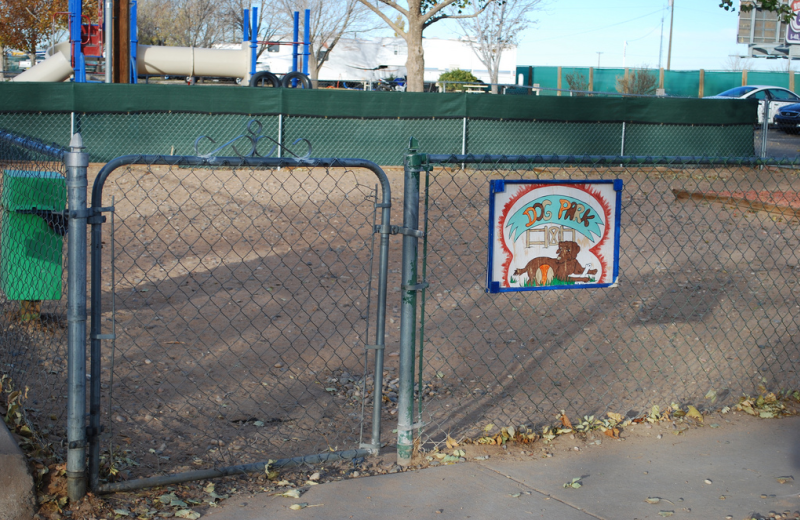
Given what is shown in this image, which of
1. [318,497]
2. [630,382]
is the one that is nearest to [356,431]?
[318,497]

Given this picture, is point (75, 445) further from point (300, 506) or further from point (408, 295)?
point (408, 295)

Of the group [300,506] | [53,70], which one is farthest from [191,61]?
[300,506]

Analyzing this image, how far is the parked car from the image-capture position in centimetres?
2400

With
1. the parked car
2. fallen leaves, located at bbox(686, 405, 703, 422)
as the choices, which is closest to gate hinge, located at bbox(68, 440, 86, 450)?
fallen leaves, located at bbox(686, 405, 703, 422)

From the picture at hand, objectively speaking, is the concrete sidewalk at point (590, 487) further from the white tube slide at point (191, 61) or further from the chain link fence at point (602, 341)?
the white tube slide at point (191, 61)

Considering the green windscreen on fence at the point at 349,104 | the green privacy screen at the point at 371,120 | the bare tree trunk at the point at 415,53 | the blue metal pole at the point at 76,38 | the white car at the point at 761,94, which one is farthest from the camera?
the white car at the point at 761,94

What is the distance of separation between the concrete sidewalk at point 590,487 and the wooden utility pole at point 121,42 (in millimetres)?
15623

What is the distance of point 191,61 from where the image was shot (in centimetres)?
2027

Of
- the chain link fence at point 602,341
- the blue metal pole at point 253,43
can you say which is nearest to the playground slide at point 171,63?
the blue metal pole at point 253,43

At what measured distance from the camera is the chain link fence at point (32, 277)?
4445 mm

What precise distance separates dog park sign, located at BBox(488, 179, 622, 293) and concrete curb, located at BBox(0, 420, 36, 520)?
219 centimetres

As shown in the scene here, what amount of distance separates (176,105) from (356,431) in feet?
36.8

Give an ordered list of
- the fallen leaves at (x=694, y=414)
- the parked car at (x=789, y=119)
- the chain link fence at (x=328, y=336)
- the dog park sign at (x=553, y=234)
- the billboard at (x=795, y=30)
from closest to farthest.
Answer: the dog park sign at (x=553, y=234)
the chain link fence at (x=328, y=336)
the fallen leaves at (x=694, y=414)
the billboard at (x=795, y=30)
the parked car at (x=789, y=119)

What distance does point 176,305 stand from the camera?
6.45 metres
